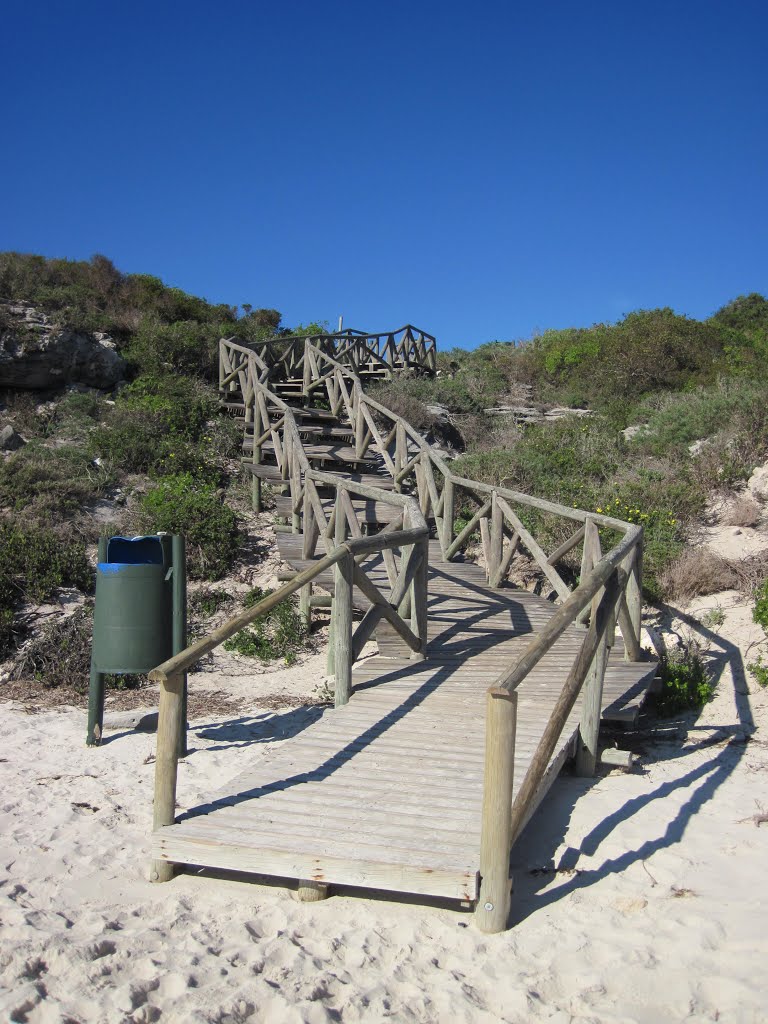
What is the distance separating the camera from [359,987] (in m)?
2.88

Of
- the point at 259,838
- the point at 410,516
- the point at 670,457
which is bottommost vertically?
the point at 259,838

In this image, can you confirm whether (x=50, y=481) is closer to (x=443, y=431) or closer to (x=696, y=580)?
(x=443, y=431)

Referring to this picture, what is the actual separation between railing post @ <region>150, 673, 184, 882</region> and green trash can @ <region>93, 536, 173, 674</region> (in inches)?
62.7

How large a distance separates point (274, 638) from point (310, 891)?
4889 mm

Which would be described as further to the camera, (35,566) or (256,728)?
(35,566)

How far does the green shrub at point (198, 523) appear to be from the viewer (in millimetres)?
9750

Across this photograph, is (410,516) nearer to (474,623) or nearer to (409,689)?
(474,623)

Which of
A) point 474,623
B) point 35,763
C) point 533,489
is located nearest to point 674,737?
point 474,623

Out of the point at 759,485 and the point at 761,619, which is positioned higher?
the point at 759,485

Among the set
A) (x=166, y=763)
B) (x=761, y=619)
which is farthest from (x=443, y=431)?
(x=166, y=763)

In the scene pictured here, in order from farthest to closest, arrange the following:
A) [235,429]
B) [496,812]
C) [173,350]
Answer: [173,350]
[235,429]
[496,812]

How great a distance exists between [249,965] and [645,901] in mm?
1678

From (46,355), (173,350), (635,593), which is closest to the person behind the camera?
(635,593)

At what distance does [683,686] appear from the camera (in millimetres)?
6477
